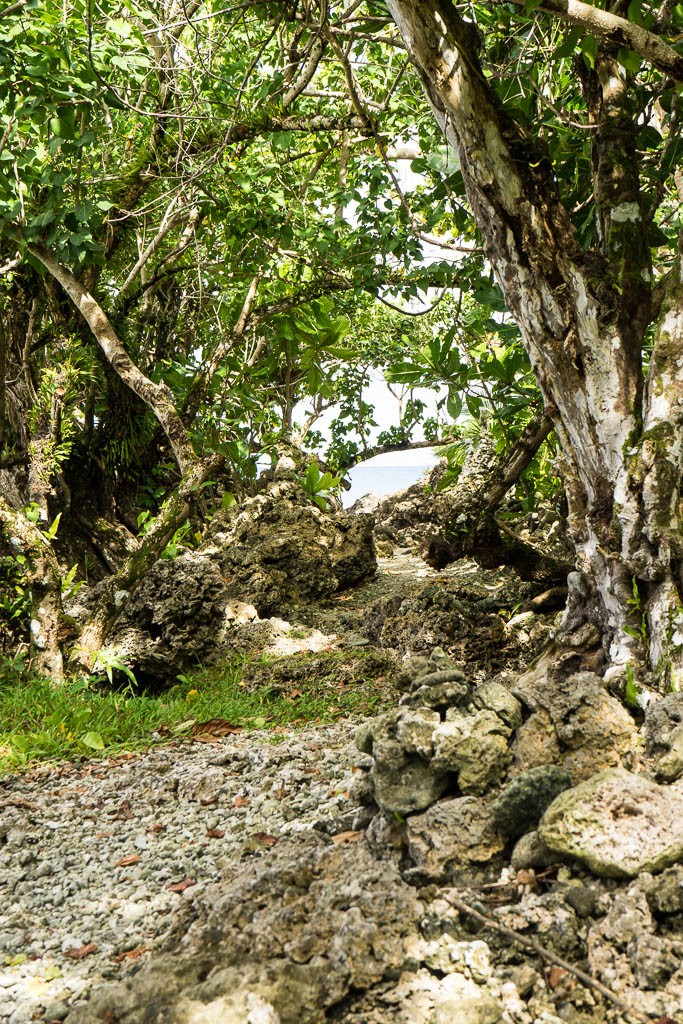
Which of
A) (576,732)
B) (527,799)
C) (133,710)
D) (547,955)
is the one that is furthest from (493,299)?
(547,955)

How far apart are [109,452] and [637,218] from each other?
566cm

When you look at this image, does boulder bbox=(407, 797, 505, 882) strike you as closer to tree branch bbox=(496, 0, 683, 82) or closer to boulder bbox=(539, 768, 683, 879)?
boulder bbox=(539, 768, 683, 879)

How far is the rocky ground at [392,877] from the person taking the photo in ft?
5.80

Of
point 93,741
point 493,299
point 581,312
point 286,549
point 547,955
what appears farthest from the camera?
point 286,549

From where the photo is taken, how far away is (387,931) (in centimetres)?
194

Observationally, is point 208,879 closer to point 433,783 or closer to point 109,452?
point 433,783

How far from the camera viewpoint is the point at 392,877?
7.06 ft

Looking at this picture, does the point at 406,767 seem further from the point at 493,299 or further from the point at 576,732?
the point at 493,299

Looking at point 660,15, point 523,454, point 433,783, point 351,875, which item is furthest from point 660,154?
point 351,875

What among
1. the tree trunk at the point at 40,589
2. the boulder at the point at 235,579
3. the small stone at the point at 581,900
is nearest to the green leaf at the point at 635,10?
the small stone at the point at 581,900

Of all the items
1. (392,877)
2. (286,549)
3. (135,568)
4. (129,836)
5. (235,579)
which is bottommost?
(129,836)

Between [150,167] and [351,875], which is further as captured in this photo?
[150,167]

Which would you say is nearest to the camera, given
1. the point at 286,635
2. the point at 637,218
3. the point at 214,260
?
the point at 637,218

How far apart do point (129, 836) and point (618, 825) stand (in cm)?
181
